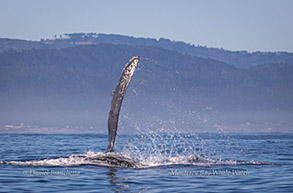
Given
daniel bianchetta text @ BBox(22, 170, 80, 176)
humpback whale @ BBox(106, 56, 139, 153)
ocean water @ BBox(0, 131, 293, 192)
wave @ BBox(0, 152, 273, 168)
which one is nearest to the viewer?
ocean water @ BBox(0, 131, 293, 192)

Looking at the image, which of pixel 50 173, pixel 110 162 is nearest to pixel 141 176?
pixel 110 162

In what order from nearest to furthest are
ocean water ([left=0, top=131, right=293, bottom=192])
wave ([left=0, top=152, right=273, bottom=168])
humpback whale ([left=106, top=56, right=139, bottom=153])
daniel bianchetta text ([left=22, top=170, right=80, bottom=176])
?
ocean water ([left=0, top=131, right=293, bottom=192])
daniel bianchetta text ([left=22, top=170, right=80, bottom=176])
humpback whale ([left=106, top=56, right=139, bottom=153])
wave ([left=0, top=152, right=273, bottom=168])

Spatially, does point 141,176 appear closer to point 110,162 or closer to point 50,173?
point 110,162

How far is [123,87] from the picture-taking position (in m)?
16.8

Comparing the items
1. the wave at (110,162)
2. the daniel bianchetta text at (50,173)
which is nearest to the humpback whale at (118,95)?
the wave at (110,162)

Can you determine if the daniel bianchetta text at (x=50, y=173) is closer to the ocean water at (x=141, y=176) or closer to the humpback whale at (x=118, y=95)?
the ocean water at (x=141, y=176)

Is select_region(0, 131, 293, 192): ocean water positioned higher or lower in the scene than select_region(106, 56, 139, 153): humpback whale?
lower

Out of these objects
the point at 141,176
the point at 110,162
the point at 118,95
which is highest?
the point at 118,95

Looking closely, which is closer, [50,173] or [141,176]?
[141,176]

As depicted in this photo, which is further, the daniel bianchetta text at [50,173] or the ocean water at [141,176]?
the daniel bianchetta text at [50,173]

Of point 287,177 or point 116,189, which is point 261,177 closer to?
point 287,177

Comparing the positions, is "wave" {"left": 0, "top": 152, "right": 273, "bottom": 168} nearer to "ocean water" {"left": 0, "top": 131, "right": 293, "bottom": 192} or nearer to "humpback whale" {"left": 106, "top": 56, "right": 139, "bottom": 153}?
"ocean water" {"left": 0, "top": 131, "right": 293, "bottom": 192}

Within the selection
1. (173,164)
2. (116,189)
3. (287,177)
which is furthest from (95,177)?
(287,177)

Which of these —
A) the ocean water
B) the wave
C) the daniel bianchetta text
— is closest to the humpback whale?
the ocean water
